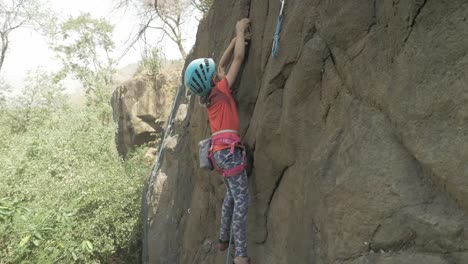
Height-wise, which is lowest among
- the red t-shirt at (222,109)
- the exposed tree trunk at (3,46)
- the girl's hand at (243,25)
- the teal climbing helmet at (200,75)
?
the red t-shirt at (222,109)

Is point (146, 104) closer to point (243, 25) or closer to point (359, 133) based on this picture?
point (243, 25)

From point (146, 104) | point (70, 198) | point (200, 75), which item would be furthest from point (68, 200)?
point (146, 104)

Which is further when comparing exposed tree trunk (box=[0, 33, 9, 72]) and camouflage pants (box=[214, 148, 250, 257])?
exposed tree trunk (box=[0, 33, 9, 72])

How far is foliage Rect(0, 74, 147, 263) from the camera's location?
22.8ft

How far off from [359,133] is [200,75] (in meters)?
2.00

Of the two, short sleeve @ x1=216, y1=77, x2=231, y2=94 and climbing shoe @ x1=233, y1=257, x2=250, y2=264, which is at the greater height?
short sleeve @ x1=216, y1=77, x2=231, y2=94

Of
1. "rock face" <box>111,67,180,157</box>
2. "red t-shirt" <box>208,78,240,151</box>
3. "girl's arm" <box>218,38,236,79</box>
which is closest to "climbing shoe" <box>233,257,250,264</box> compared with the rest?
"red t-shirt" <box>208,78,240,151</box>

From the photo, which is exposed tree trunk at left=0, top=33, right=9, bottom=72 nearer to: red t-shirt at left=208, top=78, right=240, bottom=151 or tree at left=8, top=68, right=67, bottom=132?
tree at left=8, top=68, right=67, bottom=132

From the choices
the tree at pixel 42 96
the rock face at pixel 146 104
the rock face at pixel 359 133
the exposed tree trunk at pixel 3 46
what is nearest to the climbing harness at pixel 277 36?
the rock face at pixel 359 133

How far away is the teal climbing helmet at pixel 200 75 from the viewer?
13.5ft

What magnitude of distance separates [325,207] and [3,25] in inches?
1326

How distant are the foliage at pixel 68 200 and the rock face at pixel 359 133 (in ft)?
12.3

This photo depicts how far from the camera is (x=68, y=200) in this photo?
955cm

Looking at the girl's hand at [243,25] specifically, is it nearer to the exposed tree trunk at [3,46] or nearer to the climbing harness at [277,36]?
the climbing harness at [277,36]
